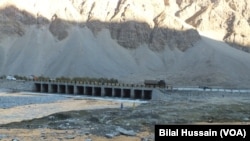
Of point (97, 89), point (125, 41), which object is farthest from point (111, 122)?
point (125, 41)

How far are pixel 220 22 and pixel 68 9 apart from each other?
64829 mm

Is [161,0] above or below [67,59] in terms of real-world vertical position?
above

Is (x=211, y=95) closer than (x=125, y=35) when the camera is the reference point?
Yes

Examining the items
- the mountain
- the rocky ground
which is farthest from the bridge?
the mountain

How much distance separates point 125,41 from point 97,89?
6394cm

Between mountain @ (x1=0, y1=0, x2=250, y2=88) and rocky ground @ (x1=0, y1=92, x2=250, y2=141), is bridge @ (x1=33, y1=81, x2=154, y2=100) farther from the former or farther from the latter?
mountain @ (x1=0, y1=0, x2=250, y2=88)

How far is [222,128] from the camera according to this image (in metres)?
19.7

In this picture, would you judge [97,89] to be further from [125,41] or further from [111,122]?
[125,41]

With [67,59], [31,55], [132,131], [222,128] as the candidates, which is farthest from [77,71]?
[222,128]

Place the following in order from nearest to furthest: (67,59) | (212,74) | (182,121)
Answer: (182,121) < (212,74) < (67,59)

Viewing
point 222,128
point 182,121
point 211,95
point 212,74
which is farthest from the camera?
point 212,74

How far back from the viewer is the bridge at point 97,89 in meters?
82.1

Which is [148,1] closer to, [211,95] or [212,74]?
[212,74]

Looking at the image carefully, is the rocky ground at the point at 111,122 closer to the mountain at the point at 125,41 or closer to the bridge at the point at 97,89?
the bridge at the point at 97,89
